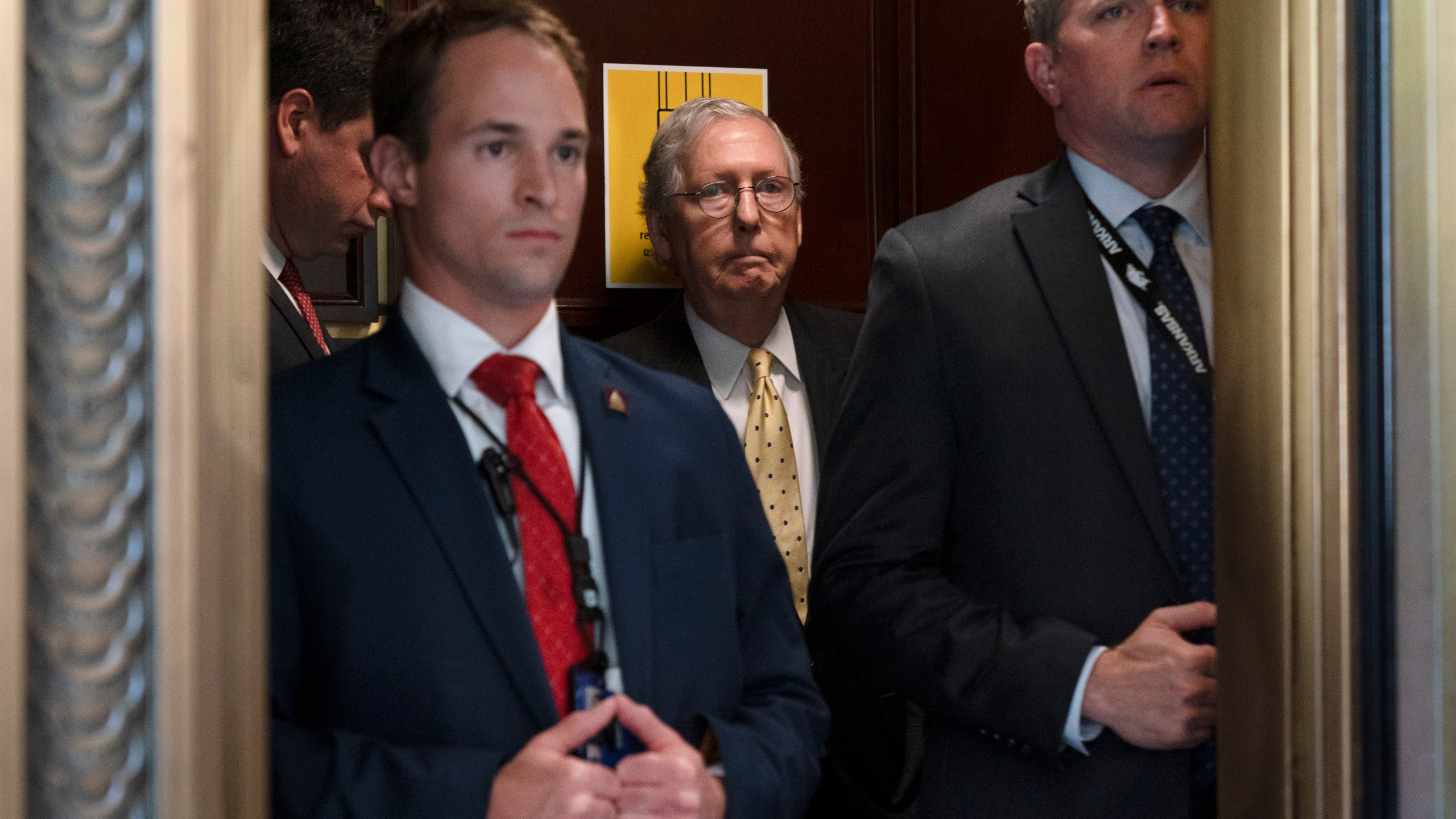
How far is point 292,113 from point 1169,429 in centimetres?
120

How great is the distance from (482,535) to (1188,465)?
70cm

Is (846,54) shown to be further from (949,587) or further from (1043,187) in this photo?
(949,587)

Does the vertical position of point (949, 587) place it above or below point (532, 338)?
below

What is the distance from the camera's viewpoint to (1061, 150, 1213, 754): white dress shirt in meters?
1.32

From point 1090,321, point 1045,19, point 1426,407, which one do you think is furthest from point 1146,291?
point 1426,407

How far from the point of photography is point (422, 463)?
99cm

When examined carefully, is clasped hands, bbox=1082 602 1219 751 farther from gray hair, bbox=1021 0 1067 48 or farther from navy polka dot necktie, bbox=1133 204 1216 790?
gray hair, bbox=1021 0 1067 48

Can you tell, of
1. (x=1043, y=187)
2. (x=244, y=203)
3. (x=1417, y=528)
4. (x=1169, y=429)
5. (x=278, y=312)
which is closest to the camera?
(x=244, y=203)

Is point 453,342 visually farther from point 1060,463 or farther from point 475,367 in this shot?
point 1060,463

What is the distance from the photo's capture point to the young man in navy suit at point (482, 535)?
95 cm

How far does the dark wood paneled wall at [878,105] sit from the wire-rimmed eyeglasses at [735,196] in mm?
419

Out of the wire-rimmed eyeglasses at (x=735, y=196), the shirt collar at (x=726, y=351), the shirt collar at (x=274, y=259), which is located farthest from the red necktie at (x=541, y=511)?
the wire-rimmed eyeglasses at (x=735, y=196)

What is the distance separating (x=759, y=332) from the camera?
7.27 feet

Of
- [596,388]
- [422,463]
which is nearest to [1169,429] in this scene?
[596,388]
